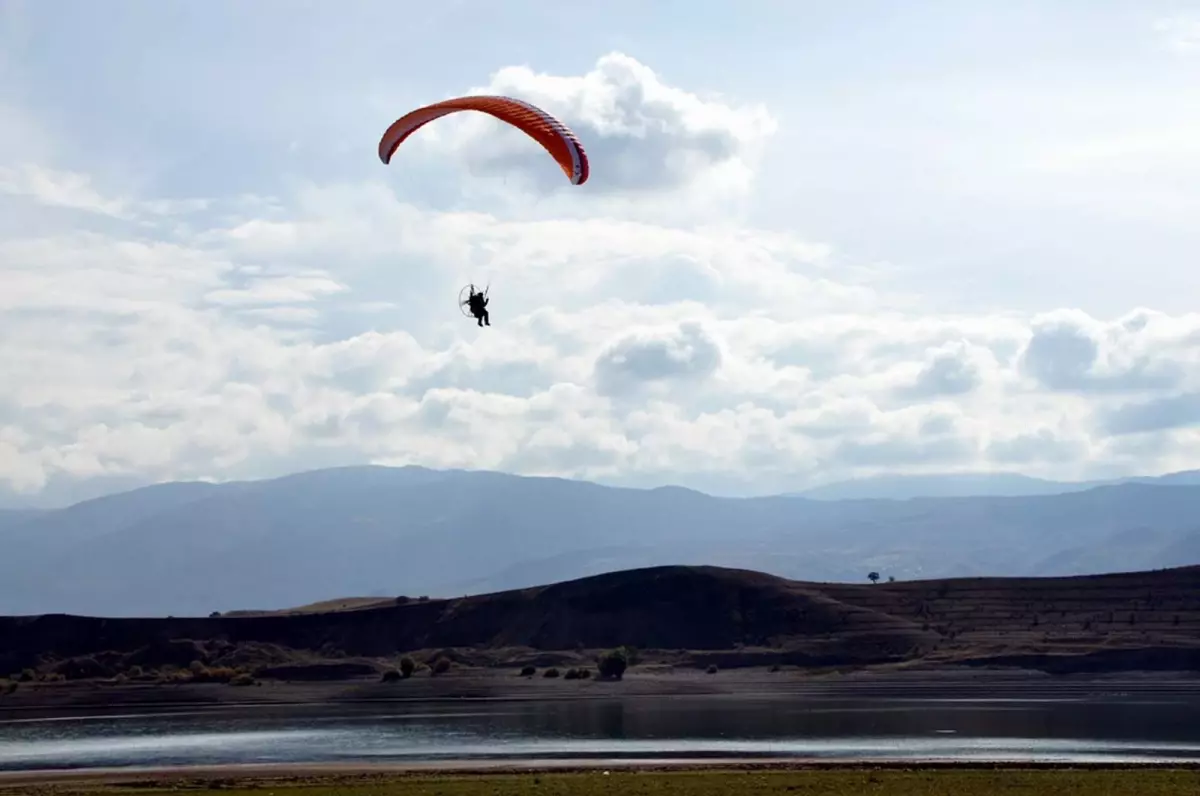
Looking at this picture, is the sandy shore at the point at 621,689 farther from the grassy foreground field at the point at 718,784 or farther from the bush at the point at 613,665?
the grassy foreground field at the point at 718,784

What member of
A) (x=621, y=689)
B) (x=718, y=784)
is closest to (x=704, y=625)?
(x=621, y=689)

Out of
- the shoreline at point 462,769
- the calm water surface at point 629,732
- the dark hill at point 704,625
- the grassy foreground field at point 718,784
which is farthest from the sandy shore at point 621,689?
the grassy foreground field at point 718,784

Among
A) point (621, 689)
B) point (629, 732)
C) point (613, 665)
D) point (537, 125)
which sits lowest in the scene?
point (629, 732)

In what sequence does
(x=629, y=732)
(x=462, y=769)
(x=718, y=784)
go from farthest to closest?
(x=629, y=732) < (x=462, y=769) < (x=718, y=784)

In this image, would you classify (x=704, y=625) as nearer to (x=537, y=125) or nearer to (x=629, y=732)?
(x=629, y=732)

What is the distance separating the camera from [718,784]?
4384 cm

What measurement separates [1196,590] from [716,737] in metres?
72.3

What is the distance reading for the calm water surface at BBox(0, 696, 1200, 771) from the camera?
55.2m

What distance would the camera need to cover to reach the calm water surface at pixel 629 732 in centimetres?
5522

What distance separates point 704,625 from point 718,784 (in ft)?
262

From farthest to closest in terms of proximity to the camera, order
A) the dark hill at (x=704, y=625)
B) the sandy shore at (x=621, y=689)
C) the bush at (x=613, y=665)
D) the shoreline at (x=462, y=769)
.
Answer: the dark hill at (x=704, y=625) < the bush at (x=613, y=665) < the sandy shore at (x=621, y=689) < the shoreline at (x=462, y=769)

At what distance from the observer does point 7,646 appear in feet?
391

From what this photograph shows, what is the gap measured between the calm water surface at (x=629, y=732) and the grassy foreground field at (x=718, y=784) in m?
5.45

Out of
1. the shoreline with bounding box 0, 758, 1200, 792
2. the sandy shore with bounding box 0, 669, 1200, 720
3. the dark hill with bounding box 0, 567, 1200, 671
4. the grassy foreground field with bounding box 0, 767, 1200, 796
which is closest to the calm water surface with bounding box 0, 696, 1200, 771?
the shoreline with bounding box 0, 758, 1200, 792
